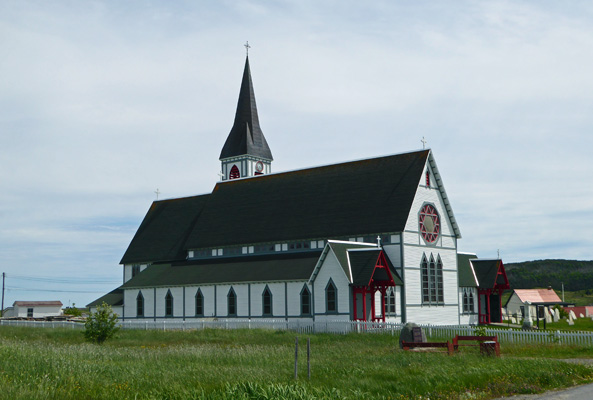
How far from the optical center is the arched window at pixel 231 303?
5047cm

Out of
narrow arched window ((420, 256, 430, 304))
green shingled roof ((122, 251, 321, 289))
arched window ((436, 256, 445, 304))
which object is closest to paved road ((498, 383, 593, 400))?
green shingled roof ((122, 251, 321, 289))

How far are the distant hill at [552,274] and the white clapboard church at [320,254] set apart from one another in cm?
9999

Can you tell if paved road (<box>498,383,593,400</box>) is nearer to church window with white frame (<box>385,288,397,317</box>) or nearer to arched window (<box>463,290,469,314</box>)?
church window with white frame (<box>385,288,397,317</box>)

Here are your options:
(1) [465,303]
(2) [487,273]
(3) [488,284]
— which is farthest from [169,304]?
(2) [487,273]

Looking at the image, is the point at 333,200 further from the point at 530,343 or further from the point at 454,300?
the point at 530,343

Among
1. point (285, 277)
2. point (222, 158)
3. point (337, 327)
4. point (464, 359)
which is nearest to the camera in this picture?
point (464, 359)

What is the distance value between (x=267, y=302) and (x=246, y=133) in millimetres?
32364

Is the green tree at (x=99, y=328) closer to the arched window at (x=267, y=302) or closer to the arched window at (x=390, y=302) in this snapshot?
the arched window at (x=267, y=302)

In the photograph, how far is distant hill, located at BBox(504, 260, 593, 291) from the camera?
15236 cm

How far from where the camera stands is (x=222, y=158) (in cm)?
7806

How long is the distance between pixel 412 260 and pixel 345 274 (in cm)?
662

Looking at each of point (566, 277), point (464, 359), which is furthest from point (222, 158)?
point (566, 277)

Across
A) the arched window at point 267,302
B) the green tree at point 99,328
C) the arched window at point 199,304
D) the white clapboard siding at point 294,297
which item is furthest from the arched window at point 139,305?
the green tree at point 99,328

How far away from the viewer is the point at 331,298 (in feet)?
145
